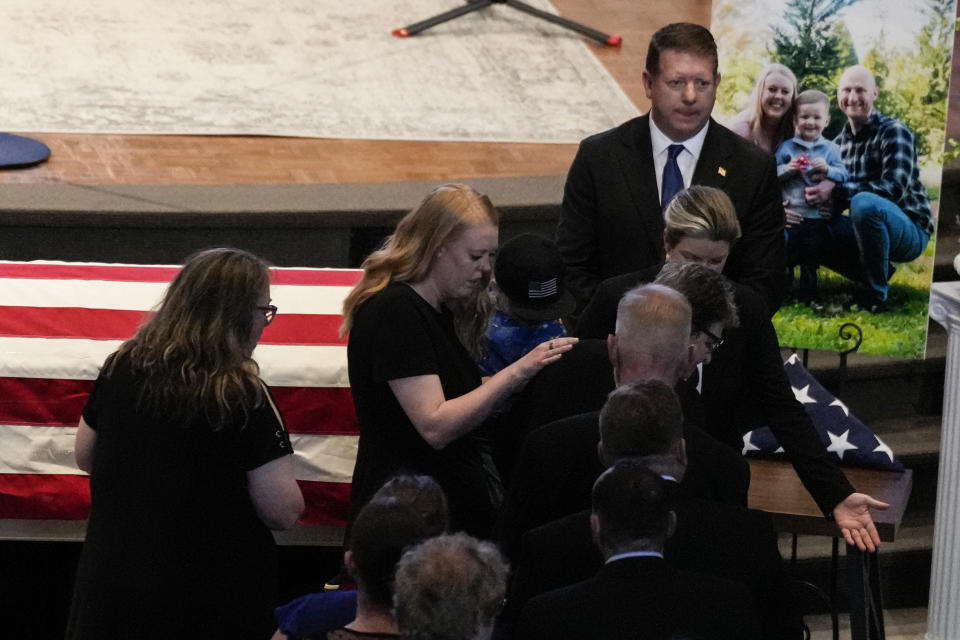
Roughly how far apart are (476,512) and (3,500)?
1.46 meters

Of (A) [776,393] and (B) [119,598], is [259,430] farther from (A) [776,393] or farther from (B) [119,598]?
(A) [776,393]

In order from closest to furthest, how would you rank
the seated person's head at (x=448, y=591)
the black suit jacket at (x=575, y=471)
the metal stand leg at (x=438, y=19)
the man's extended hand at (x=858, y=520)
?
the seated person's head at (x=448, y=591), the black suit jacket at (x=575, y=471), the man's extended hand at (x=858, y=520), the metal stand leg at (x=438, y=19)

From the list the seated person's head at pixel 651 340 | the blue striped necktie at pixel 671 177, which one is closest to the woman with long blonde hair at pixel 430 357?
the seated person's head at pixel 651 340

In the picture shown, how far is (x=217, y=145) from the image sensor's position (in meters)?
6.43

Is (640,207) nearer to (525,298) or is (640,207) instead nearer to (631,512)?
(525,298)

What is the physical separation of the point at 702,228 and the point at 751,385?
38cm

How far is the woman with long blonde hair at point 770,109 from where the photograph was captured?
16.2 feet

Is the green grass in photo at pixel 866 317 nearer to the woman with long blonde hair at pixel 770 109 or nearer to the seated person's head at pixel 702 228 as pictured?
the woman with long blonde hair at pixel 770 109

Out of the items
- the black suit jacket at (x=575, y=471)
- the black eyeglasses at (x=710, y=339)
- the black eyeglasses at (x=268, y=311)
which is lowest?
the black suit jacket at (x=575, y=471)

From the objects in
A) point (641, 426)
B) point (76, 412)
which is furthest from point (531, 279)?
point (76, 412)

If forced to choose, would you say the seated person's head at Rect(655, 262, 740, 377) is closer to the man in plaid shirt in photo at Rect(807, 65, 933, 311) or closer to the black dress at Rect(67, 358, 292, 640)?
the black dress at Rect(67, 358, 292, 640)

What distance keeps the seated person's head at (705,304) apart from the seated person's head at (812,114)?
6.20 ft

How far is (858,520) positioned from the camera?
3.29 meters

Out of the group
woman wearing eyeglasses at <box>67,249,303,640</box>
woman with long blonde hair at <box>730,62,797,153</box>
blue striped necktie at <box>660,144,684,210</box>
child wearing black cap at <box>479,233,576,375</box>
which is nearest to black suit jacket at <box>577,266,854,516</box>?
child wearing black cap at <box>479,233,576,375</box>
